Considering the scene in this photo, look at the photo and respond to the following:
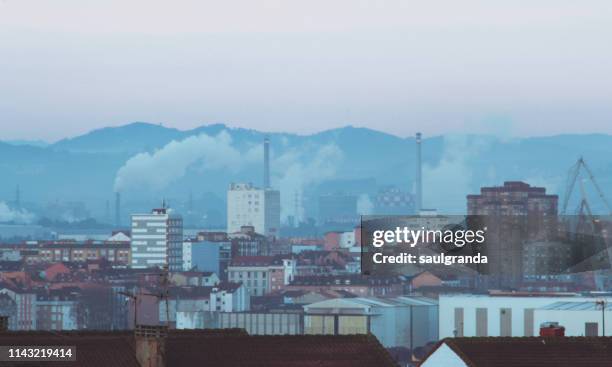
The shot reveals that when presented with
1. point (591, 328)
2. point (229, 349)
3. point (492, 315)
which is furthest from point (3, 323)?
point (492, 315)

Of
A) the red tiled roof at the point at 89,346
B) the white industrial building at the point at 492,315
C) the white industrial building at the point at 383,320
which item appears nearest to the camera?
the red tiled roof at the point at 89,346

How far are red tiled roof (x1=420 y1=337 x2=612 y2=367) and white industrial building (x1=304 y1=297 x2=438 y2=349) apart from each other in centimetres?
10659

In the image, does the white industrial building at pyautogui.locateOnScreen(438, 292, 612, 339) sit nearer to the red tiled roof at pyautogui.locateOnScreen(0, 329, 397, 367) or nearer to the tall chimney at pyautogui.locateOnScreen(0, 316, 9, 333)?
the tall chimney at pyautogui.locateOnScreen(0, 316, 9, 333)

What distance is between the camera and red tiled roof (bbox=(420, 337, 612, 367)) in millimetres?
34469

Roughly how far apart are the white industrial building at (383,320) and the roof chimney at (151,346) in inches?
4322

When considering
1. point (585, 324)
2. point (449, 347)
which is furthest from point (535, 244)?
point (449, 347)

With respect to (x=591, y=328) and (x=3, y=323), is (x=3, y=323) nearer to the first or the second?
(x=3, y=323)

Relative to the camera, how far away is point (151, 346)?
3284 centimetres

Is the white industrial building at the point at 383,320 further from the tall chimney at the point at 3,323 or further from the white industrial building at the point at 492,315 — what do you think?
the tall chimney at the point at 3,323

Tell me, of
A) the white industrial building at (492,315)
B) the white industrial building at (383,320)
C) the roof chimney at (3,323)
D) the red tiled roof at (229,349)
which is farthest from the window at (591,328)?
the red tiled roof at (229,349)

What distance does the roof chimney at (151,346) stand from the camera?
32.8m

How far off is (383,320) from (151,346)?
121159 millimetres

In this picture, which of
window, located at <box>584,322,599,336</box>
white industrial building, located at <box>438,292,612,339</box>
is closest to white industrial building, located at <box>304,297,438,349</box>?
white industrial building, located at <box>438,292,612,339</box>

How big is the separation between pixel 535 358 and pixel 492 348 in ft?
3.73
